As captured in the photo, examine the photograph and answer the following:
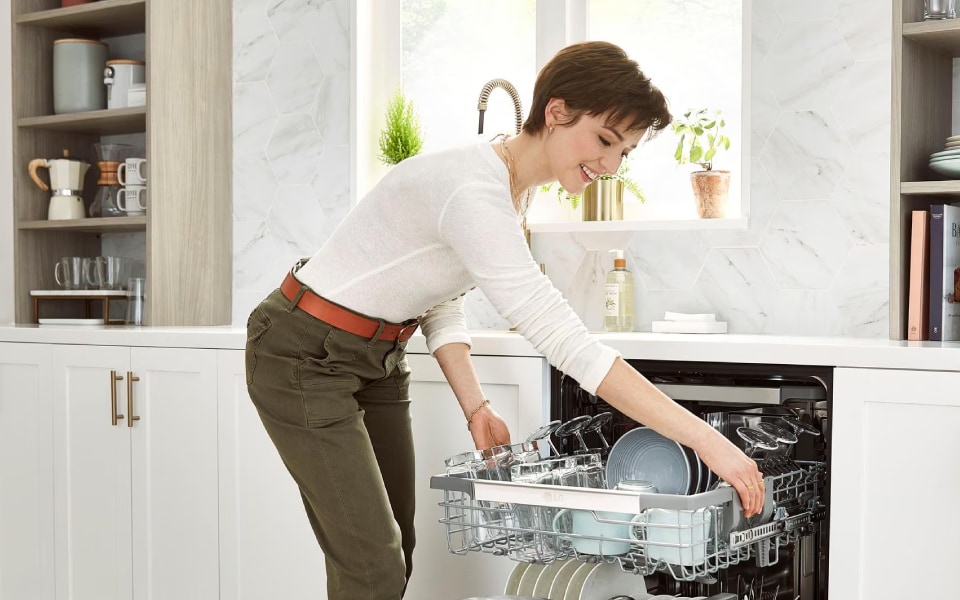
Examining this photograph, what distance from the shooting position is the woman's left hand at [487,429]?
1.95 m

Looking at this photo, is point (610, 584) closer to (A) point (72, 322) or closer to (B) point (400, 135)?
(B) point (400, 135)

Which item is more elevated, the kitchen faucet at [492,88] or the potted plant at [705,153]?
the kitchen faucet at [492,88]

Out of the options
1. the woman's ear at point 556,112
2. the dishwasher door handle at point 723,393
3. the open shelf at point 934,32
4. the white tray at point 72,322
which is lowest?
the dishwasher door handle at point 723,393

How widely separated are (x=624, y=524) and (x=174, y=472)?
1.42 m

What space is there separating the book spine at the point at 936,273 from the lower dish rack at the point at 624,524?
52cm

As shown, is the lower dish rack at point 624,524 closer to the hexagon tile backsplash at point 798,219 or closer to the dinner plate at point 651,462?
the dinner plate at point 651,462

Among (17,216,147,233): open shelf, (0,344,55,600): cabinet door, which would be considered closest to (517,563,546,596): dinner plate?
(0,344,55,600): cabinet door

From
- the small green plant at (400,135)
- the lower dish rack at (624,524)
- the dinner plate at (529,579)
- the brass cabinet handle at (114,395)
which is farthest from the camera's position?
the small green plant at (400,135)

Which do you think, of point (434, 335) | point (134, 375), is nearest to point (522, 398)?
point (434, 335)

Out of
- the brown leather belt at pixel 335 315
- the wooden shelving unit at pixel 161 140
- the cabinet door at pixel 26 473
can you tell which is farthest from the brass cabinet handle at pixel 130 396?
the brown leather belt at pixel 335 315

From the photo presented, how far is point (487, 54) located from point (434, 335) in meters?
1.15

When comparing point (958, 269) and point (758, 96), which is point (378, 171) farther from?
point (958, 269)

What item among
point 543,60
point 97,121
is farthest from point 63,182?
point 543,60

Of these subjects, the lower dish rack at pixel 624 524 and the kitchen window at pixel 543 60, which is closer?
the lower dish rack at pixel 624 524
